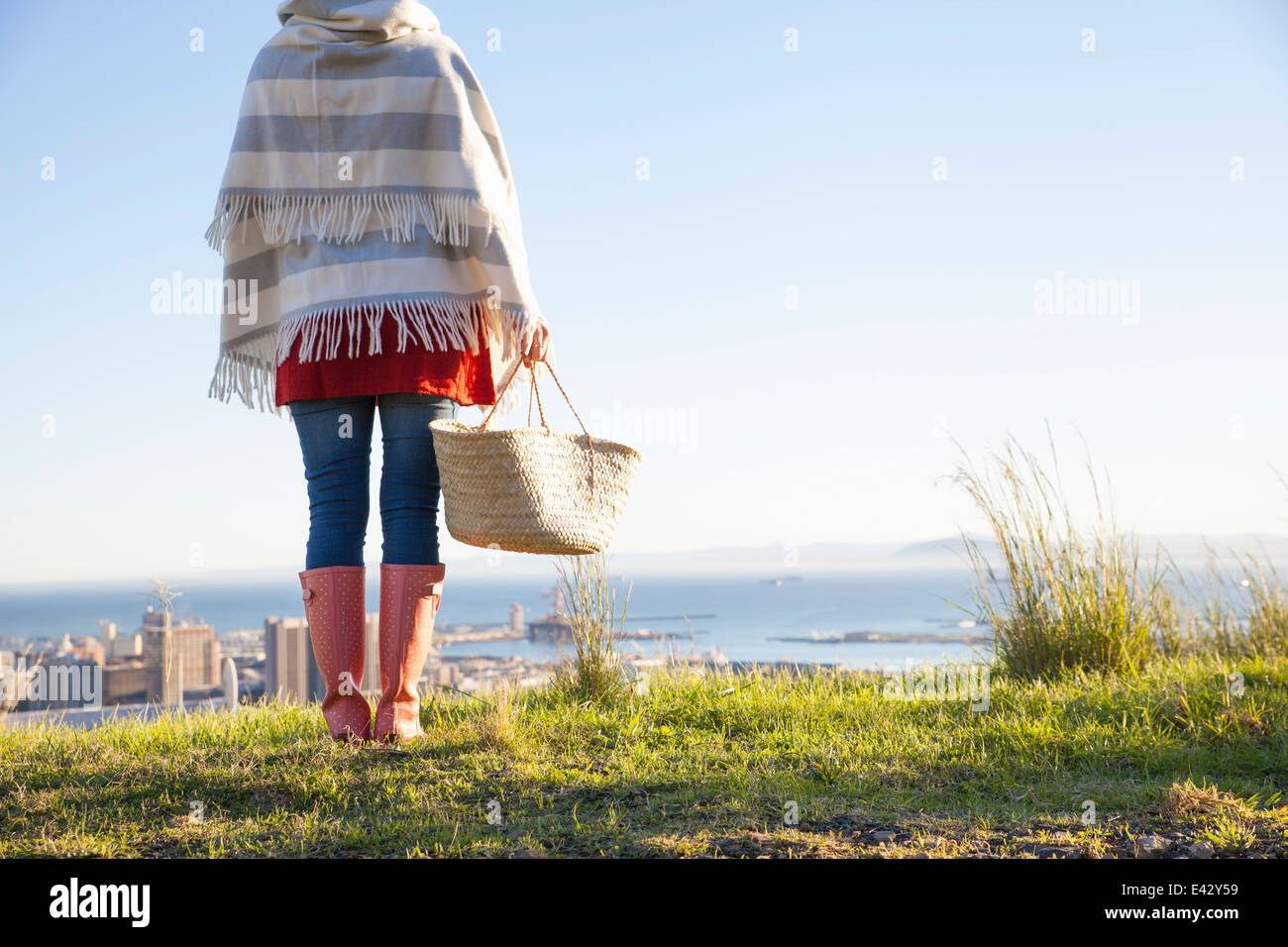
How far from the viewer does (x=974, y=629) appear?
374 cm

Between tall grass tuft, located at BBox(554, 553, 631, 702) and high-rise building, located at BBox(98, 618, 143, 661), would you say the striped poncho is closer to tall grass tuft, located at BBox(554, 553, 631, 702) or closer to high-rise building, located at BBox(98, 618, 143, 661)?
tall grass tuft, located at BBox(554, 553, 631, 702)

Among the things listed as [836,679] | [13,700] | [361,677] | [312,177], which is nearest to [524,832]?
[361,677]

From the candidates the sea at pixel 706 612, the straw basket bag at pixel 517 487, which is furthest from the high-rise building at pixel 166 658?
the straw basket bag at pixel 517 487

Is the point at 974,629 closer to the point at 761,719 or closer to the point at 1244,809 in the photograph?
the point at 761,719

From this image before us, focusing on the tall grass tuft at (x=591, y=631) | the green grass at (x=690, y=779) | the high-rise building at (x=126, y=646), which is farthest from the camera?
the high-rise building at (x=126, y=646)

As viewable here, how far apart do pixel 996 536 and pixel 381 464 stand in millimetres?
2550

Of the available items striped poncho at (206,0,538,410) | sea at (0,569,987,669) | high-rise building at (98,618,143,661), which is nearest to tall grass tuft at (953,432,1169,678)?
sea at (0,569,987,669)

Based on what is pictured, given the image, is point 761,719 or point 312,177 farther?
point 761,719

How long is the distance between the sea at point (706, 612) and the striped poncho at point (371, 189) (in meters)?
0.99

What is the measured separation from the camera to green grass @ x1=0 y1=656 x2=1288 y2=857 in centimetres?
152

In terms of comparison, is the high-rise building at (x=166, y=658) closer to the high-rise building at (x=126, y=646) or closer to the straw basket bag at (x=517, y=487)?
the straw basket bag at (x=517, y=487)

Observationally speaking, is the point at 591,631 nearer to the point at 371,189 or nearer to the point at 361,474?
the point at 361,474

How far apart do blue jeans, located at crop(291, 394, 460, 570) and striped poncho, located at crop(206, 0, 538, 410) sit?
14cm

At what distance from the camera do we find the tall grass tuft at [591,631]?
2.93 metres
